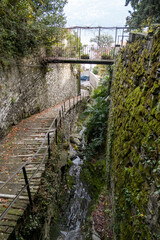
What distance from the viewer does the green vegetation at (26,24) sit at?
568 centimetres

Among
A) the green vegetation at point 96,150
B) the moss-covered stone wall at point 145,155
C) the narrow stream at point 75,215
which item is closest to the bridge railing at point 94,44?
the green vegetation at point 96,150

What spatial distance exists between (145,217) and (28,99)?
7.40 metres

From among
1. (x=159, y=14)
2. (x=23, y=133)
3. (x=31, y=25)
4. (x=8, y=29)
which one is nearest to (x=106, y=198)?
(x=23, y=133)

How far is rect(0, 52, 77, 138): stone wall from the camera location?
5.84m

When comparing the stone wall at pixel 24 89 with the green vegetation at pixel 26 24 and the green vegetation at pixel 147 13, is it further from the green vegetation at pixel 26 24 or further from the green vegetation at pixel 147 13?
the green vegetation at pixel 147 13

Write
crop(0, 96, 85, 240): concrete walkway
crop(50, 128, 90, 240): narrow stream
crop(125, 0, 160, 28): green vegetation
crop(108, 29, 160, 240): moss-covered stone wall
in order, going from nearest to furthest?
crop(108, 29, 160, 240): moss-covered stone wall, crop(0, 96, 85, 240): concrete walkway, crop(50, 128, 90, 240): narrow stream, crop(125, 0, 160, 28): green vegetation

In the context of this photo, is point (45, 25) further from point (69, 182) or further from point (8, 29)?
point (69, 182)

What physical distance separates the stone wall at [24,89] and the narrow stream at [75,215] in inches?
155

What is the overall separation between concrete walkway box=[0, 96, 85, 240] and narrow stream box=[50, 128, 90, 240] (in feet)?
7.61

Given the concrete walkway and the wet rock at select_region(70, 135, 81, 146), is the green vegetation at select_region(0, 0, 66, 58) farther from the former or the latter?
the wet rock at select_region(70, 135, 81, 146)

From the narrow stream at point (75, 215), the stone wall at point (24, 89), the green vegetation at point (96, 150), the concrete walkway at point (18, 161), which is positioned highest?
the stone wall at point (24, 89)

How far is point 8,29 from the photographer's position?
19.3 ft

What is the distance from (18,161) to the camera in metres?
4.35

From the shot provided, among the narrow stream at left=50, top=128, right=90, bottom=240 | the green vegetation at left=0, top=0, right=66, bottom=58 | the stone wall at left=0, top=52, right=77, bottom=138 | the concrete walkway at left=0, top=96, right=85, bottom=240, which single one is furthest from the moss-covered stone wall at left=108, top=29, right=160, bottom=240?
the green vegetation at left=0, top=0, right=66, bottom=58
